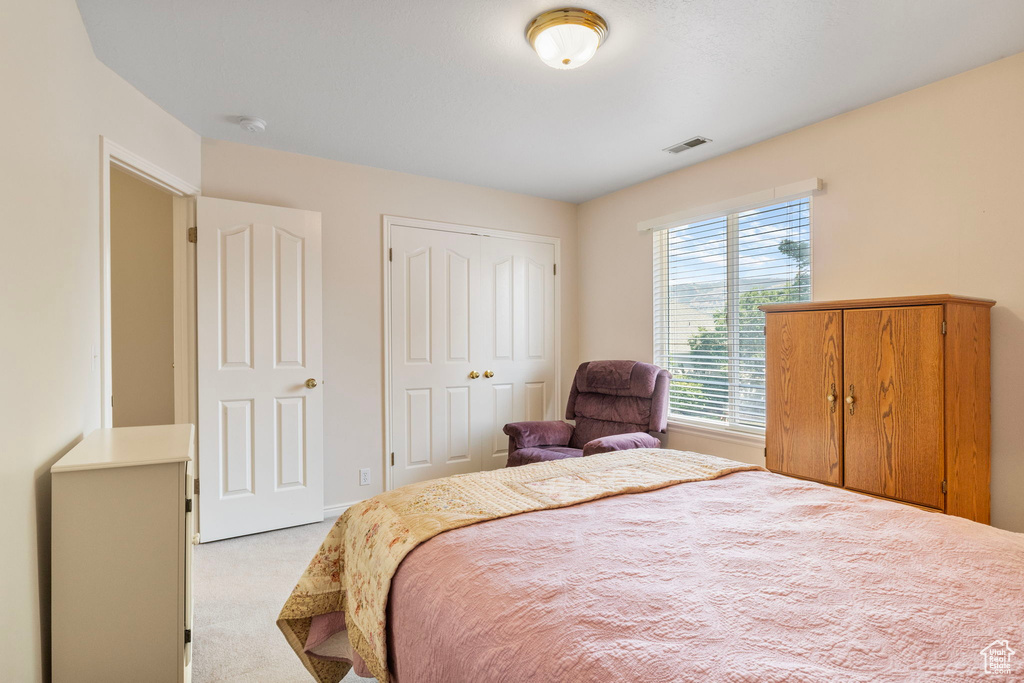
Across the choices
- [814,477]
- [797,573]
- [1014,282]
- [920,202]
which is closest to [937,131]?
[920,202]

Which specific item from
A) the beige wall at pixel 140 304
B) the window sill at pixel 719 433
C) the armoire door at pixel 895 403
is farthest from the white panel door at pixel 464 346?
the armoire door at pixel 895 403

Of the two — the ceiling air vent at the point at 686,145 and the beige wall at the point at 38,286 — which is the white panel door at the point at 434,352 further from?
the beige wall at the point at 38,286

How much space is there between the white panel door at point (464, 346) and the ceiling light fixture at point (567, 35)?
2035 mm

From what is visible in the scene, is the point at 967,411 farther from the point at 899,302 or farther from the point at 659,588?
the point at 659,588

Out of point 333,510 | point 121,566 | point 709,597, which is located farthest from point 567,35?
point 333,510

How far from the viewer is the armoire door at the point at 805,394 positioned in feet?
7.90

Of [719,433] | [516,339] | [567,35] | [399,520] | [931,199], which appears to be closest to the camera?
[399,520]

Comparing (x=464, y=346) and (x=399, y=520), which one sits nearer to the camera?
(x=399, y=520)

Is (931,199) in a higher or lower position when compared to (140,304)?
higher

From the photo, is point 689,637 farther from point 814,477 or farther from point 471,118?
point 471,118

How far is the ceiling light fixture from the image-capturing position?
1.97m

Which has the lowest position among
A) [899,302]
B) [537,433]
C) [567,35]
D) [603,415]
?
[537,433]

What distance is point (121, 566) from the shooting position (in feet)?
5.05

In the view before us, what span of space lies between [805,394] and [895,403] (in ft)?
1.24
